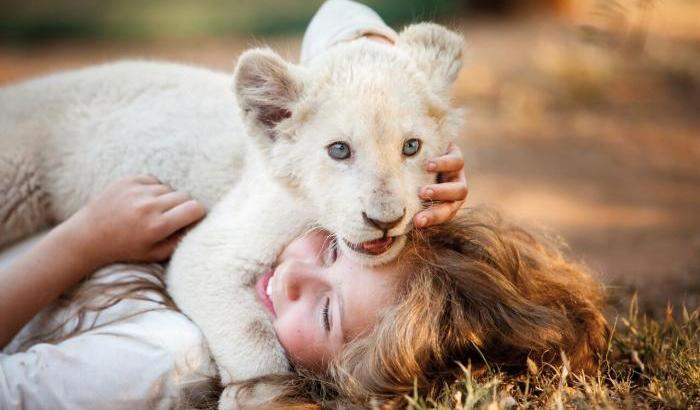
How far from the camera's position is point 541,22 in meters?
12.6

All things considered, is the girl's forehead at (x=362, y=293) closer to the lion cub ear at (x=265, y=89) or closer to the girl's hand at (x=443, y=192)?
the girl's hand at (x=443, y=192)

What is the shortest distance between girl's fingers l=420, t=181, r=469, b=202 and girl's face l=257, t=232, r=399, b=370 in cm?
32

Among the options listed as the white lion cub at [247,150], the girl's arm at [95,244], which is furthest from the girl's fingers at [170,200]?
the white lion cub at [247,150]

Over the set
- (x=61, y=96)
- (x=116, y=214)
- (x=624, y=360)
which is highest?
(x=61, y=96)

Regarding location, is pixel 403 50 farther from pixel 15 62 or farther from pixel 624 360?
pixel 15 62

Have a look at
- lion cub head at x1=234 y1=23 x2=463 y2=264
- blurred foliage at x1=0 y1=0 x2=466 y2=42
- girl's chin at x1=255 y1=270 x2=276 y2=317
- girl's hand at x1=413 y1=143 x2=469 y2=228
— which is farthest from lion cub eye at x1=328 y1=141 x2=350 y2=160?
blurred foliage at x1=0 y1=0 x2=466 y2=42

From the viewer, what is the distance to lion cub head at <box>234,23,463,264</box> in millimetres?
2727

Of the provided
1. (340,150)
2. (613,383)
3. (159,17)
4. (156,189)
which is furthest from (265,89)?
(159,17)

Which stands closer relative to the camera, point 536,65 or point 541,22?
point 536,65

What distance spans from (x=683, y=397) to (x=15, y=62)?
9.50 m

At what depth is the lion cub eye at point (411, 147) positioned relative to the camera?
9.37 ft

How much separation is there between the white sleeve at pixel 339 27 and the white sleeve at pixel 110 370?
4.81 ft

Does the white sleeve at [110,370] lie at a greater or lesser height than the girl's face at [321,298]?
lesser

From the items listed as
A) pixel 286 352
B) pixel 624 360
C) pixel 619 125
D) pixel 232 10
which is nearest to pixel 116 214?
pixel 286 352
